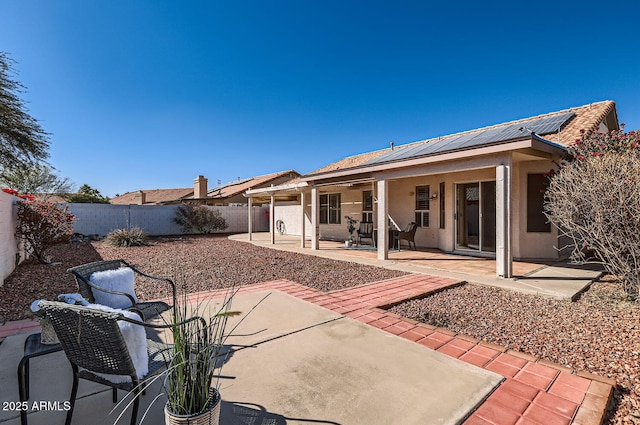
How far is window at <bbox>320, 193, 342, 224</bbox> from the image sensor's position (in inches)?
606

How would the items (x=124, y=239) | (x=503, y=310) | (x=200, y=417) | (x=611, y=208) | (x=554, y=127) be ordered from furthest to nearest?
(x=124, y=239), (x=554, y=127), (x=611, y=208), (x=503, y=310), (x=200, y=417)

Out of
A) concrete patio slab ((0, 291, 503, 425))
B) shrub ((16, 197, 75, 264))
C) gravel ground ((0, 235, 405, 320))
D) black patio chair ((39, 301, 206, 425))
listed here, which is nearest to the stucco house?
gravel ground ((0, 235, 405, 320))

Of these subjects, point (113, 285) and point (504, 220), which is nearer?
point (113, 285)

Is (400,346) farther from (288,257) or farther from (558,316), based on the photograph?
(288,257)

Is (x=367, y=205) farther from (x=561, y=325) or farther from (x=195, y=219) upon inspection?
(x=195, y=219)

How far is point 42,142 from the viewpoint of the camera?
12.4 metres

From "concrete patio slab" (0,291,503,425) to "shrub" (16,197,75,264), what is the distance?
6373 mm

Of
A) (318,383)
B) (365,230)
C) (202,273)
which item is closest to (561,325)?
(318,383)

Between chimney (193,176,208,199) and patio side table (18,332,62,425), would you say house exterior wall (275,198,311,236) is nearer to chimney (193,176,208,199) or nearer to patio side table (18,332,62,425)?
chimney (193,176,208,199)

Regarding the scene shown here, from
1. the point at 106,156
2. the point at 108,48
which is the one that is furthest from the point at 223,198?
the point at 108,48

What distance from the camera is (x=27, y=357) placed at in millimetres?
2010

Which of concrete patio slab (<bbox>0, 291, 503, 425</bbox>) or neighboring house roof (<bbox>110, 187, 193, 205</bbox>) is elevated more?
neighboring house roof (<bbox>110, 187, 193, 205</bbox>)

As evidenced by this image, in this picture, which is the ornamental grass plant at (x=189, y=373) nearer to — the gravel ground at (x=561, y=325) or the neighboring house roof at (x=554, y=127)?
the gravel ground at (x=561, y=325)

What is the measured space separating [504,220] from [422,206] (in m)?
5.01
